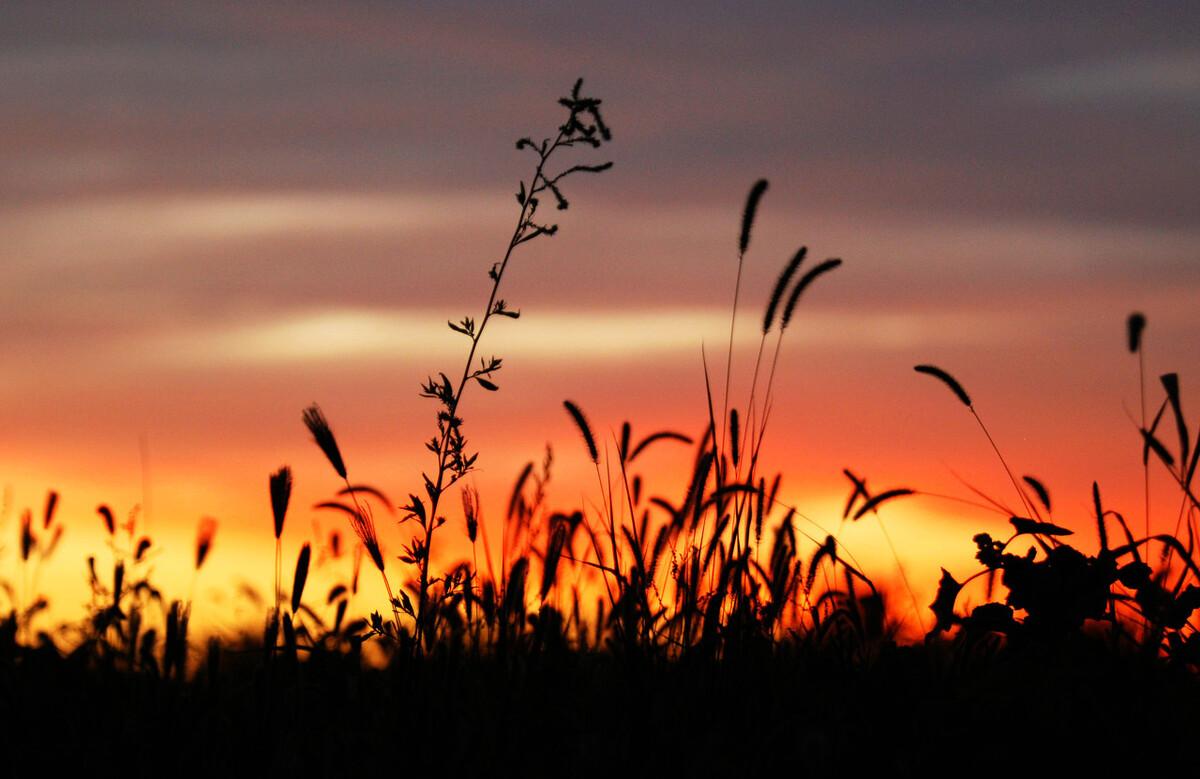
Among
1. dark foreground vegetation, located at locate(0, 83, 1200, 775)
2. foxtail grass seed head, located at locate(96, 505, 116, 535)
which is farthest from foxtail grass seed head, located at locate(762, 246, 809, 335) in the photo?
foxtail grass seed head, located at locate(96, 505, 116, 535)

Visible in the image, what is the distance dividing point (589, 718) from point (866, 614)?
1.28 metres

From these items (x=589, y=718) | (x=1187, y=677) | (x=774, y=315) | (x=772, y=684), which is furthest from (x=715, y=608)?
(x=1187, y=677)

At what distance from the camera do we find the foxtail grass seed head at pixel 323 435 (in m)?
3.58

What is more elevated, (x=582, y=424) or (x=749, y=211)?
(x=749, y=211)

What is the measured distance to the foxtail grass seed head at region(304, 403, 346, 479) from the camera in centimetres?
358

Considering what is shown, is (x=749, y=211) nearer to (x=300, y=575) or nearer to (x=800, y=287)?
(x=800, y=287)

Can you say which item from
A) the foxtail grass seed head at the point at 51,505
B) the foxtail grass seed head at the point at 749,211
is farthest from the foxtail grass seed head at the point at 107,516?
the foxtail grass seed head at the point at 749,211

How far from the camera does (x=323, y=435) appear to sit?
3609mm

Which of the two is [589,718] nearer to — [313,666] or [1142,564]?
[313,666]

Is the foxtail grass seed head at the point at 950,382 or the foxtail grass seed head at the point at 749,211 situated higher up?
the foxtail grass seed head at the point at 749,211

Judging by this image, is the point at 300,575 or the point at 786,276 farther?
the point at 786,276

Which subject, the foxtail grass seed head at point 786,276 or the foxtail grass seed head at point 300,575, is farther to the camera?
the foxtail grass seed head at point 786,276

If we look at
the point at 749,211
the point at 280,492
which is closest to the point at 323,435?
the point at 280,492

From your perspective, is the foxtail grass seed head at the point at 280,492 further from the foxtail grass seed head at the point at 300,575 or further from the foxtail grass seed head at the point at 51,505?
the foxtail grass seed head at the point at 51,505
